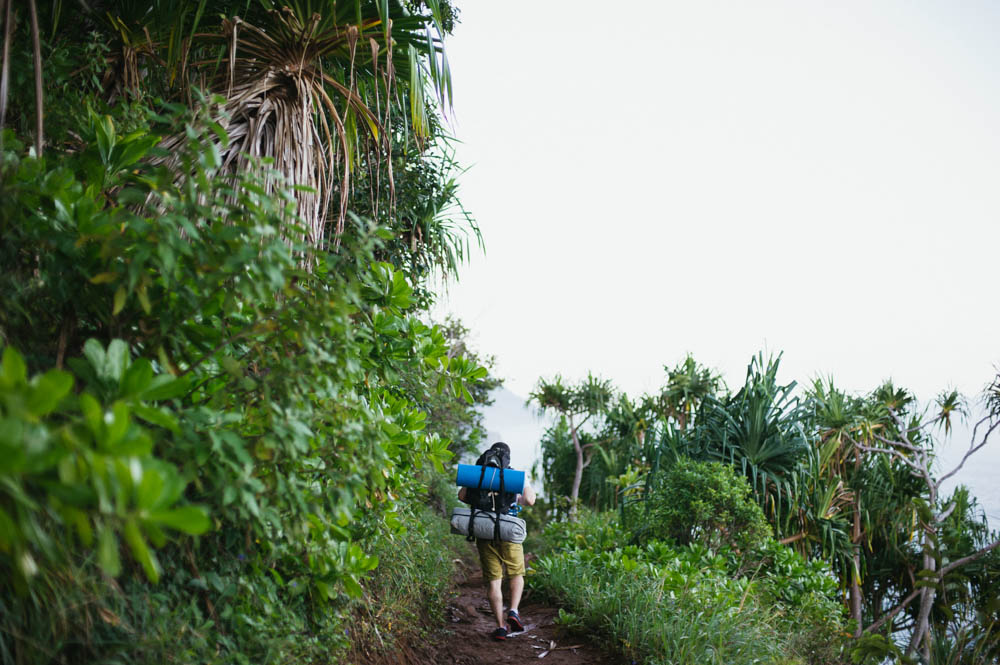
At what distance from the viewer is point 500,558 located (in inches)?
166

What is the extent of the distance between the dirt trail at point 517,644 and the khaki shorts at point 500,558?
0.45m

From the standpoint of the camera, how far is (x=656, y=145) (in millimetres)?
17719

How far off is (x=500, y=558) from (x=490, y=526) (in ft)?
1.16

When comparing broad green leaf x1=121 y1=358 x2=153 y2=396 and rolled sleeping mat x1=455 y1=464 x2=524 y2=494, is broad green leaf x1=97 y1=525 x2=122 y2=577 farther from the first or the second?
rolled sleeping mat x1=455 y1=464 x2=524 y2=494

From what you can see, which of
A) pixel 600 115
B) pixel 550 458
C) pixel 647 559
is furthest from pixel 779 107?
pixel 647 559

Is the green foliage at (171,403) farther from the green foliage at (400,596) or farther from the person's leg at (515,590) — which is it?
the person's leg at (515,590)

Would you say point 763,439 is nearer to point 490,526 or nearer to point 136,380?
point 490,526

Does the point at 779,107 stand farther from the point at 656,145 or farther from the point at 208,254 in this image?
the point at 208,254

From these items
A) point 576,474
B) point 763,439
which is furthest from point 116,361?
point 576,474

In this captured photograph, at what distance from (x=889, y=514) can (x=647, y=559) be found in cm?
519

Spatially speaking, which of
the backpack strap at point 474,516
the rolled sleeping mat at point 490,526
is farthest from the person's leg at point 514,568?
the backpack strap at point 474,516

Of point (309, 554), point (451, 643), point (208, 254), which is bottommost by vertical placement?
point (451, 643)

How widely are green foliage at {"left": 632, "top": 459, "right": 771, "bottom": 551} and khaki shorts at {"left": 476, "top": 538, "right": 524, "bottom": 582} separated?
175cm

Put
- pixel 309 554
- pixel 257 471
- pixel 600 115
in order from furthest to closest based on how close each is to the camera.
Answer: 1. pixel 600 115
2. pixel 309 554
3. pixel 257 471
